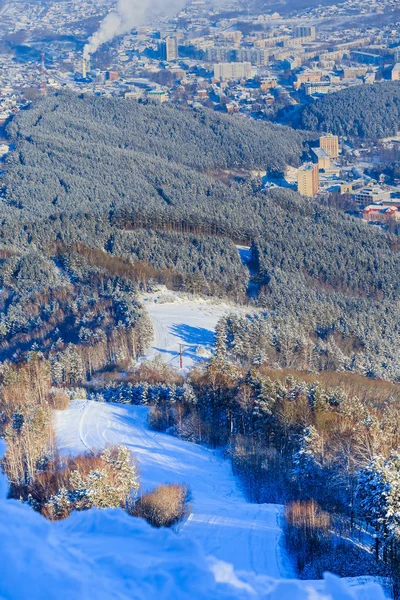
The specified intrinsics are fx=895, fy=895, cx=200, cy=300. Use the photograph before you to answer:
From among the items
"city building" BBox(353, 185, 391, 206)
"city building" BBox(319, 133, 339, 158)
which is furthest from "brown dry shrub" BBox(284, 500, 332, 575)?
"city building" BBox(319, 133, 339, 158)

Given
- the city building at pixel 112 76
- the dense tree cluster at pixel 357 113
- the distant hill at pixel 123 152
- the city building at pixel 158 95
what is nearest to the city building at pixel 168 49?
the city building at pixel 112 76

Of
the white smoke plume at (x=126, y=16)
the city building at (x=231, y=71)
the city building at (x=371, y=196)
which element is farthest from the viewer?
the white smoke plume at (x=126, y=16)

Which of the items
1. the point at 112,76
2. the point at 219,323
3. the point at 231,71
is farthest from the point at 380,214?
the point at 112,76

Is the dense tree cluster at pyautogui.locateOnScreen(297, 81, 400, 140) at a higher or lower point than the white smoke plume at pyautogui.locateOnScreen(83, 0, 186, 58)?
lower

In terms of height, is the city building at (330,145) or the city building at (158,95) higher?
the city building at (158,95)

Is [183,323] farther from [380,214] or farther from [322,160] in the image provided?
[322,160]

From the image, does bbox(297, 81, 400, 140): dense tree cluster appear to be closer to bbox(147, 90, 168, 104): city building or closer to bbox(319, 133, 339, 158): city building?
bbox(319, 133, 339, 158): city building

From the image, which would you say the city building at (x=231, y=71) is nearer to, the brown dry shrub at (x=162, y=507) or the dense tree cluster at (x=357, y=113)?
the dense tree cluster at (x=357, y=113)
